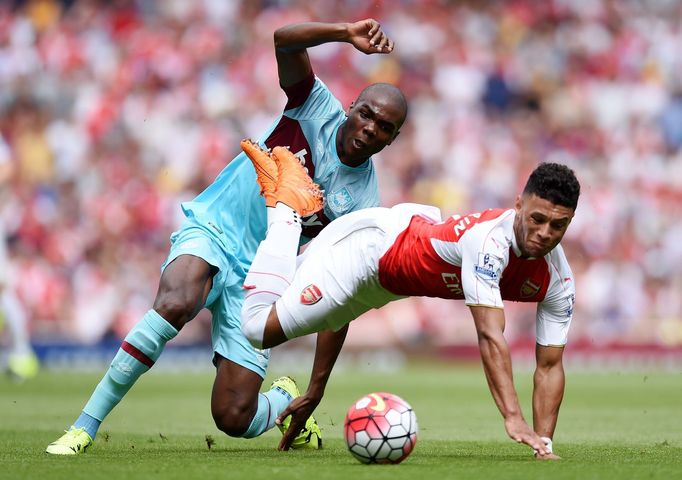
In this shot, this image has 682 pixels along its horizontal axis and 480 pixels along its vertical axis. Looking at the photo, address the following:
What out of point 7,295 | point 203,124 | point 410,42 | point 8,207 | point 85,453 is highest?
point 410,42

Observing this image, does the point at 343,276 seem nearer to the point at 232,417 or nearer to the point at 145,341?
the point at 145,341

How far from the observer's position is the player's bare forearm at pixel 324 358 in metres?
8.14

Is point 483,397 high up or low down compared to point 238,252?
down

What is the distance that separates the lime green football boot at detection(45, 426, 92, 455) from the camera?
23.6ft

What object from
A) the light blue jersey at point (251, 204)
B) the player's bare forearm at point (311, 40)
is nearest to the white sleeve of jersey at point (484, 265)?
the player's bare forearm at point (311, 40)

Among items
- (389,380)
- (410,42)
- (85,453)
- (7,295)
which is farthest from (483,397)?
(410,42)

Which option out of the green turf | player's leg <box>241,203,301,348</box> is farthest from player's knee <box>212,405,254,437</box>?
player's leg <box>241,203,301,348</box>

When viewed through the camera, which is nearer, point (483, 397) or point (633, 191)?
point (483, 397)

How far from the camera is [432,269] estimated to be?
711 centimetres

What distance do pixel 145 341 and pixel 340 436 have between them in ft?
9.07

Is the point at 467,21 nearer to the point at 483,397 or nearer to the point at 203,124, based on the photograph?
the point at 203,124

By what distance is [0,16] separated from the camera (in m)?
25.0

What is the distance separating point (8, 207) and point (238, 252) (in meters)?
14.2

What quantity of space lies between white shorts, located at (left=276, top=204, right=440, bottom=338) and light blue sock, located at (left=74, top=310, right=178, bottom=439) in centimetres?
81
